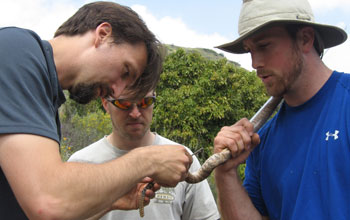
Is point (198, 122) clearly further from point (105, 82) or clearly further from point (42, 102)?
point (42, 102)

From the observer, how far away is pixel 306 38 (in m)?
2.74

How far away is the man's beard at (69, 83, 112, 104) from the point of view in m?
2.70

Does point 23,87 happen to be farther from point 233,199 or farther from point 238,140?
point 233,199

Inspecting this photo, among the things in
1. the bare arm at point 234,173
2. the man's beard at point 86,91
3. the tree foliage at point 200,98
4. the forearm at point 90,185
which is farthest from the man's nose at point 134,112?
the tree foliage at point 200,98

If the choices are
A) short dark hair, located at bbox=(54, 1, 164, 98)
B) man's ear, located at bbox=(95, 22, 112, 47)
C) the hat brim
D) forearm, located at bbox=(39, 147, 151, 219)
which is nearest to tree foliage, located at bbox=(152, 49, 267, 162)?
short dark hair, located at bbox=(54, 1, 164, 98)

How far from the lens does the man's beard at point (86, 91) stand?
8.87 ft

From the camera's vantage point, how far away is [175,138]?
424 inches

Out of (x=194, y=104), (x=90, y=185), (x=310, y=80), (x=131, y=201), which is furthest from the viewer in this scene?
(x=194, y=104)

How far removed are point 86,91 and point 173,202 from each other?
1.42 m

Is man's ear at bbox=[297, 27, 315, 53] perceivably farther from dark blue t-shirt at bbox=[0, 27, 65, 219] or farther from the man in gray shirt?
dark blue t-shirt at bbox=[0, 27, 65, 219]

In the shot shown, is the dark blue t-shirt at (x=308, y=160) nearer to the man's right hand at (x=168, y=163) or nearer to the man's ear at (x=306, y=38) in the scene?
the man's ear at (x=306, y=38)

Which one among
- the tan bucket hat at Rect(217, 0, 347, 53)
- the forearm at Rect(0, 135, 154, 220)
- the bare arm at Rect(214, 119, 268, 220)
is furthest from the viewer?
the bare arm at Rect(214, 119, 268, 220)

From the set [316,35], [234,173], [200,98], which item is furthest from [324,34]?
[200,98]

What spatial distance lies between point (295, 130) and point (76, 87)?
1819 mm
